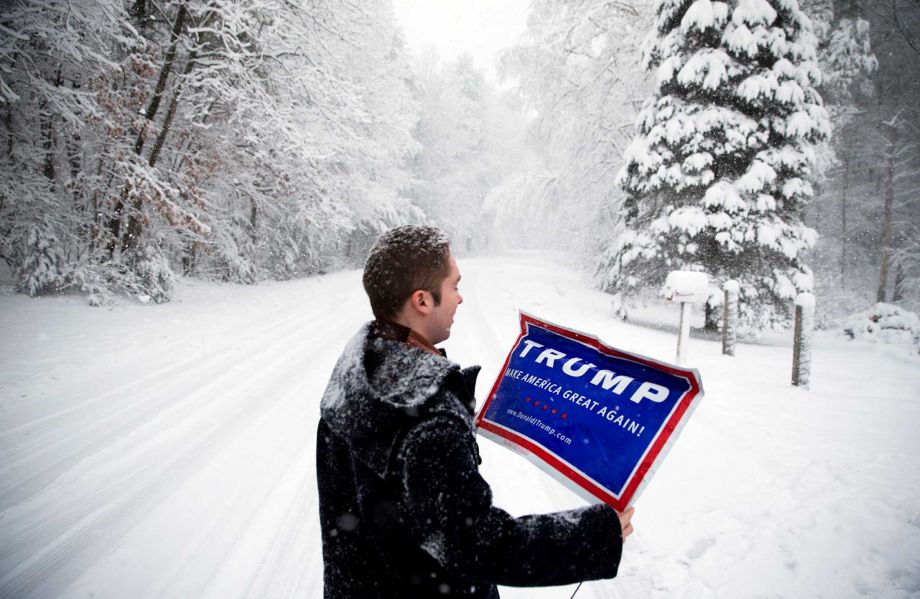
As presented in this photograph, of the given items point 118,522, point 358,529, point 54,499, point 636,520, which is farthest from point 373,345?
point 54,499

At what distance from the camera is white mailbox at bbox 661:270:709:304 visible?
5.69 m

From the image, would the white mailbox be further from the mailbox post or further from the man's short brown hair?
the man's short brown hair

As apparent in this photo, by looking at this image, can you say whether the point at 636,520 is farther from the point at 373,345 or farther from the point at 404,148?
the point at 404,148

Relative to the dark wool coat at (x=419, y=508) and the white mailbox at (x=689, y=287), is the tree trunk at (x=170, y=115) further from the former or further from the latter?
the dark wool coat at (x=419, y=508)

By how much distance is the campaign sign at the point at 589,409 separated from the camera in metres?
1.18

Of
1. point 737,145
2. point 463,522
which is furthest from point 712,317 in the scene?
point 463,522

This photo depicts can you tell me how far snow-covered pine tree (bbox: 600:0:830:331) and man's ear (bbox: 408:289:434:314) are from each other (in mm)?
9430

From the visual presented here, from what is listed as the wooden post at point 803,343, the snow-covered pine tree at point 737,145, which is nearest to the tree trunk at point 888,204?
the snow-covered pine tree at point 737,145

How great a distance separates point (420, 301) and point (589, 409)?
2.18 feet

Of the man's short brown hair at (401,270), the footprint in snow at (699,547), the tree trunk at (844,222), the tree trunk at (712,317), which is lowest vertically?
the footprint in snow at (699,547)

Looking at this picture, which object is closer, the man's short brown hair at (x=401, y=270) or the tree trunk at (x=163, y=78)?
the man's short brown hair at (x=401, y=270)

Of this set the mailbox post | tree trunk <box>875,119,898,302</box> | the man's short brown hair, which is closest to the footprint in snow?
the man's short brown hair

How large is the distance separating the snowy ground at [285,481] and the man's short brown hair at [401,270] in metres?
2.13

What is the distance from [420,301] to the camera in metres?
1.20
